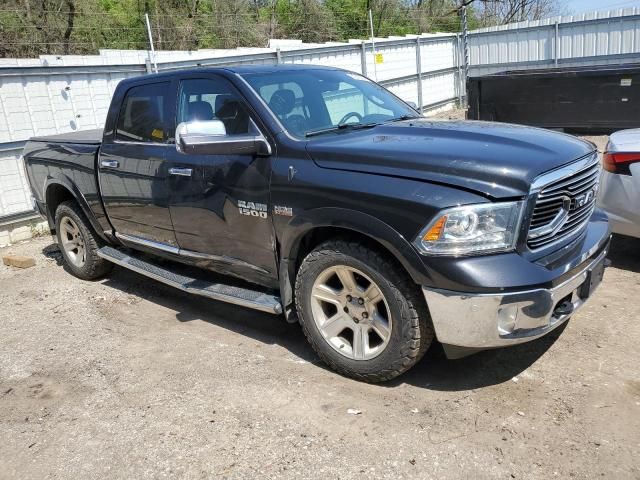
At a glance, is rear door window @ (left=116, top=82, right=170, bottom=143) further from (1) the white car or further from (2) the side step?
(1) the white car

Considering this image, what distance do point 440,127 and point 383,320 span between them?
4.31 feet

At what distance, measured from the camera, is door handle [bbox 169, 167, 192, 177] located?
Answer: 13.7 ft

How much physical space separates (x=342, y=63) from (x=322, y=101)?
10298mm

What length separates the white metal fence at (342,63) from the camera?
796 cm

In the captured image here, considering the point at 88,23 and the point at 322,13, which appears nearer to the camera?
the point at 88,23

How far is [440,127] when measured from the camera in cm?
375

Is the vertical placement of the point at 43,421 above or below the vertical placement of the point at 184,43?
below

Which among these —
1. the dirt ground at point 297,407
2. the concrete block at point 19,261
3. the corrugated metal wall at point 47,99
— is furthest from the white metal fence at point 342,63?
the dirt ground at point 297,407

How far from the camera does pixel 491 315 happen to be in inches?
116

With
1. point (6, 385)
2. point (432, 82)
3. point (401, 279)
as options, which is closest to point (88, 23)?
point (432, 82)

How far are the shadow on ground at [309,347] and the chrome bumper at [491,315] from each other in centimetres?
55

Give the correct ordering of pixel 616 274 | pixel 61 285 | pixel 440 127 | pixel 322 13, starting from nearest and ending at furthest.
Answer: pixel 440 127
pixel 616 274
pixel 61 285
pixel 322 13

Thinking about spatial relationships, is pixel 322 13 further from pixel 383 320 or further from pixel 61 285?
pixel 383 320

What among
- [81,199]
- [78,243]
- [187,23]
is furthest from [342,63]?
[187,23]
